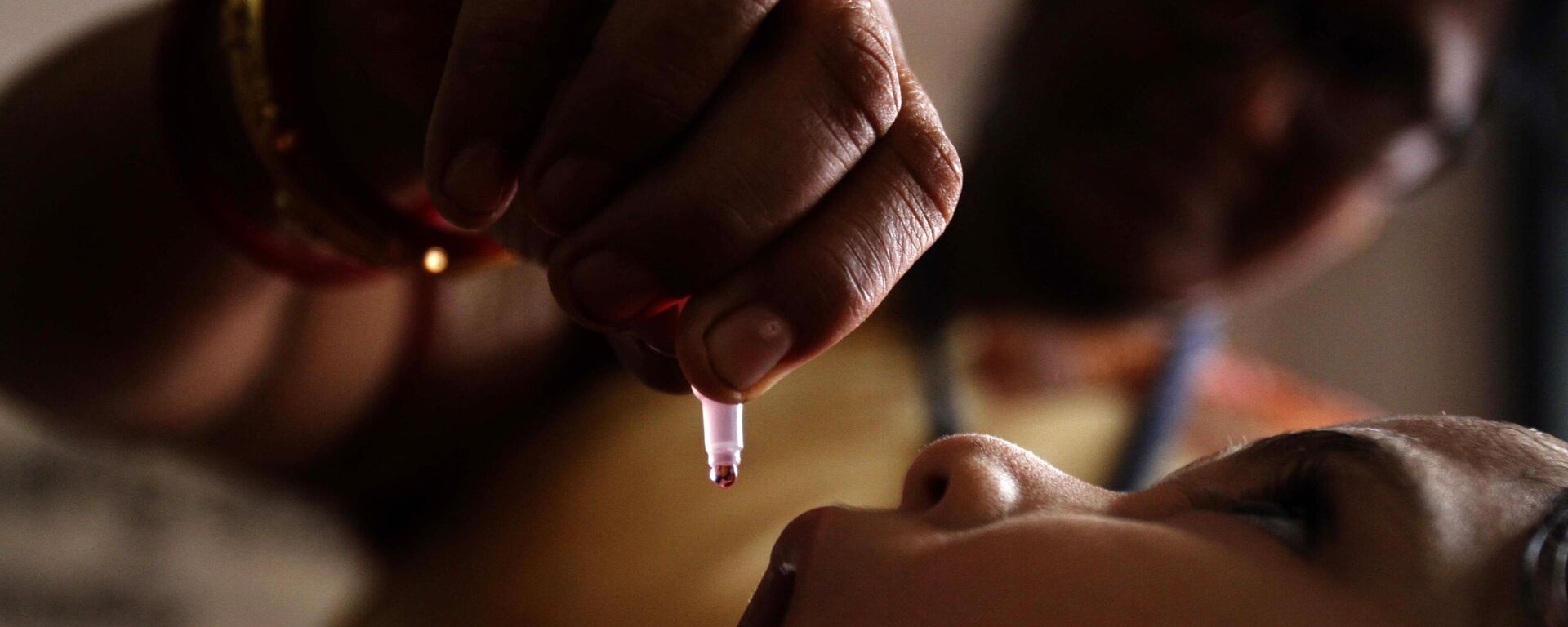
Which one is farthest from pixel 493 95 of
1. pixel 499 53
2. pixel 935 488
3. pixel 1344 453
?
pixel 1344 453

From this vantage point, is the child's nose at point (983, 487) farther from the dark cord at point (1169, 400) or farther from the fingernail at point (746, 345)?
the dark cord at point (1169, 400)

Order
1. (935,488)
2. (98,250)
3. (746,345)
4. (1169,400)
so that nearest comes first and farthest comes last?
(746,345), (935,488), (98,250), (1169,400)

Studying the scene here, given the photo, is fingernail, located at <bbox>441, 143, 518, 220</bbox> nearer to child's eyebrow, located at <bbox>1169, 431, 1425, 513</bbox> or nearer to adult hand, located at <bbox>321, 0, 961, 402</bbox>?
adult hand, located at <bbox>321, 0, 961, 402</bbox>

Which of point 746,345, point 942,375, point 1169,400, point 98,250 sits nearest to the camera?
point 746,345

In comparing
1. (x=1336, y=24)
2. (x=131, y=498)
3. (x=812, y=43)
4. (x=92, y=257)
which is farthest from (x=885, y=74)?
(x=1336, y=24)

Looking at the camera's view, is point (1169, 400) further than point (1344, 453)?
Yes

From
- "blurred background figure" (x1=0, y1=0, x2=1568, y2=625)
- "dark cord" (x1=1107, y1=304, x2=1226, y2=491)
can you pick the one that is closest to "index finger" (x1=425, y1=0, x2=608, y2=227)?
"blurred background figure" (x1=0, y1=0, x2=1568, y2=625)

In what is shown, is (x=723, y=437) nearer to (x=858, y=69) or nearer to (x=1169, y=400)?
(x=858, y=69)
